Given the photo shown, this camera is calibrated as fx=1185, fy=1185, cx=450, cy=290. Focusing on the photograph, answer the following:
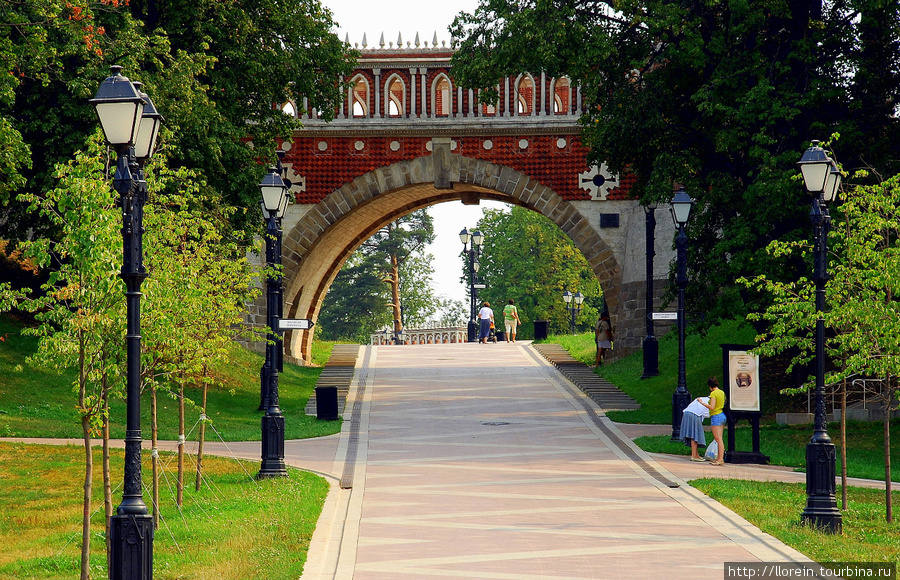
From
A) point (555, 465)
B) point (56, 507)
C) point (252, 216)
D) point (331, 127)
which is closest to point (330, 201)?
point (331, 127)

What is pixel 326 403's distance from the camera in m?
24.6

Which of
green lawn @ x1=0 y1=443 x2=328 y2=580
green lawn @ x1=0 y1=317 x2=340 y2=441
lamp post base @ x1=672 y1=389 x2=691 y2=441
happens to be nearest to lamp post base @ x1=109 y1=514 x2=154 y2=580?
green lawn @ x1=0 y1=443 x2=328 y2=580

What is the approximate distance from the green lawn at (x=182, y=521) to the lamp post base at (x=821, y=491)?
5.44 meters

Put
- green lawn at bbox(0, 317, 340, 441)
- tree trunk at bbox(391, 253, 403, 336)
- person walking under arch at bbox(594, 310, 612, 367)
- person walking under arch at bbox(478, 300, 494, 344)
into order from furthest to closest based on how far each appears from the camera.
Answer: tree trunk at bbox(391, 253, 403, 336) → person walking under arch at bbox(478, 300, 494, 344) → person walking under arch at bbox(594, 310, 612, 367) → green lawn at bbox(0, 317, 340, 441)

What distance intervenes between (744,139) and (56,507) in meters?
15.0

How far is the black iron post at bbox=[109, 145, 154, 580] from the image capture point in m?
9.41

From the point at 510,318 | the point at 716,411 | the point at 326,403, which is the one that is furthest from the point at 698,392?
the point at 510,318

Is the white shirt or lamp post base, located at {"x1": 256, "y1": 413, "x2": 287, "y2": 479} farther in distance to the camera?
the white shirt

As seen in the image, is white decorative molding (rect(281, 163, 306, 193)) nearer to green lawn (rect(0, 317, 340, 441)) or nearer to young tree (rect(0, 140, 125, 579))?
green lawn (rect(0, 317, 340, 441))

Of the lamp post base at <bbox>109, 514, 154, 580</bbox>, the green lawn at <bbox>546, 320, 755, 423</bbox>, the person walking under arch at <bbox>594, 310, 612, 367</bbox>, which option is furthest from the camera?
the person walking under arch at <bbox>594, 310, 612, 367</bbox>

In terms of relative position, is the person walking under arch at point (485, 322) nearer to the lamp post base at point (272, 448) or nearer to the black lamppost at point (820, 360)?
the lamp post base at point (272, 448)

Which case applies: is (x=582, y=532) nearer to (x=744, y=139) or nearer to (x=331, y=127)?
(x=744, y=139)

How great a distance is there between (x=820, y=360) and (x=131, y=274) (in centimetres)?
805

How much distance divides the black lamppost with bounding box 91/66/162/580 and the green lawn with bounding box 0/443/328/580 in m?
1.10
